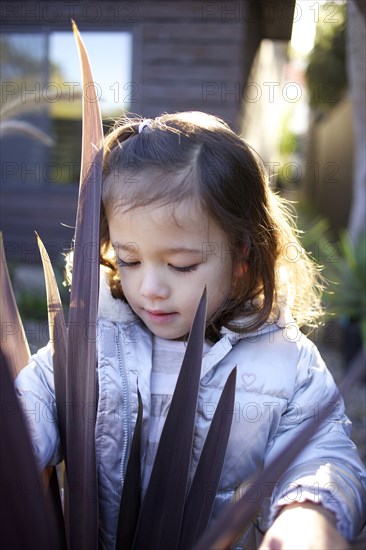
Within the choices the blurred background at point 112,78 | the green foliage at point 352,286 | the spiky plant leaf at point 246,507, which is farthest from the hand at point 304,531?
the blurred background at point 112,78

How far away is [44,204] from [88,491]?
586cm

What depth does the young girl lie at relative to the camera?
3.58ft

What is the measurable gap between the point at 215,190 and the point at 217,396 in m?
0.38

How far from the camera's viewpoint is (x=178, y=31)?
5.86 metres

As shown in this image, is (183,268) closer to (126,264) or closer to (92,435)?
(126,264)

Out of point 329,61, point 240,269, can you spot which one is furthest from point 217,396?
point 329,61

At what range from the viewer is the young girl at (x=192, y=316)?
1090 mm

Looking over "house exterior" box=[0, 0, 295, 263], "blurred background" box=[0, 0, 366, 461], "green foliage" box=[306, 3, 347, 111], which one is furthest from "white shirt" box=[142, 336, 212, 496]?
"green foliage" box=[306, 3, 347, 111]

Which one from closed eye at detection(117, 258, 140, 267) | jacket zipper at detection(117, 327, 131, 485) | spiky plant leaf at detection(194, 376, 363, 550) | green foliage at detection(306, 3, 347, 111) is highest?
green foliage at detection(306, 3, 347, 111)

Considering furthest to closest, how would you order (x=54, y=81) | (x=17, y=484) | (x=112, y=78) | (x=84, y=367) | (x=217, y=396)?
1. (x=54, y=81)
2. (x=112, y=78)
3. (x=217, y=396)
4. (x=84, y=367)
5. (x=17, y=484)

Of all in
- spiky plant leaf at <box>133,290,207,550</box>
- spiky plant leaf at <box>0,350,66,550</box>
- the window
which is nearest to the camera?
spiky plant leaf at <box>0,350,66,550</box>

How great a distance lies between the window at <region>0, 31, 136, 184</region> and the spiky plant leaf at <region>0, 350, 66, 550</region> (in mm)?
5849

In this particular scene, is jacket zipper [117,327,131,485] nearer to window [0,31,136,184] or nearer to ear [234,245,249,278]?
→ ear [234,245,249,278]

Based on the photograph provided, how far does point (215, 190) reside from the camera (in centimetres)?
115
